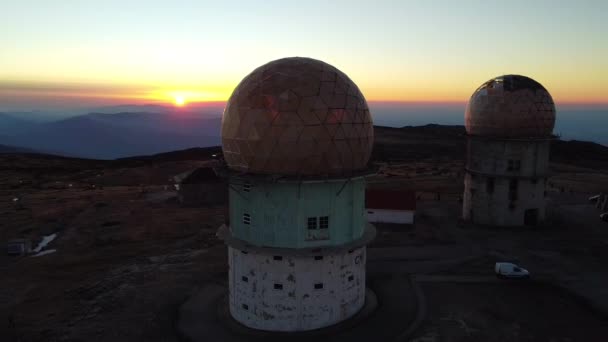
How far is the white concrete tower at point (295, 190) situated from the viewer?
16188 mm

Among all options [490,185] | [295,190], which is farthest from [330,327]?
[490,185]

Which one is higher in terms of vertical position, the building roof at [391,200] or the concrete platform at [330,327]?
the building roof at [391,200]

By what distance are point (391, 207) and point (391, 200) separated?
0.73m

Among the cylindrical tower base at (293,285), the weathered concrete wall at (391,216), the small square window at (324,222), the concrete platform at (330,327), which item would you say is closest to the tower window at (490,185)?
the weathered concrete wall at (391,216)

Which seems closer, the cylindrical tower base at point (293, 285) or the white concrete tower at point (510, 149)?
the cylindrical tower base at point (293, 285)

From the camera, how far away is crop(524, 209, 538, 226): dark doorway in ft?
111

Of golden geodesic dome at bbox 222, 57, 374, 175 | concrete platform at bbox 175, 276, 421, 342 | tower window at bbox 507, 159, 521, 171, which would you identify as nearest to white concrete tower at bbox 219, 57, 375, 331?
golden geodesic dome at bbox 222, 57, 374, 175

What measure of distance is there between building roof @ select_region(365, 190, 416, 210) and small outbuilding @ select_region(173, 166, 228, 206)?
54.5 feet

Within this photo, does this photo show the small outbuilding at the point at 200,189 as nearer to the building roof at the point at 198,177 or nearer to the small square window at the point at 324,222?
the building roof at the point at 198,177

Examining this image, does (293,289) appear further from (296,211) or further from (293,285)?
(296,211)

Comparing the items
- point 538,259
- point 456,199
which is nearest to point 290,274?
point 538,259

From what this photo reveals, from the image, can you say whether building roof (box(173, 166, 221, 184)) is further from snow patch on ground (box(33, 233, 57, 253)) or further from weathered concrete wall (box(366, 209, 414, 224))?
weathered concrete wall (box(366, 209, 414, 224))

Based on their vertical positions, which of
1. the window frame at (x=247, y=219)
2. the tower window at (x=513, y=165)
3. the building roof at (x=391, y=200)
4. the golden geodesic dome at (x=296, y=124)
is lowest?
the building roof at (x=391, y=200)

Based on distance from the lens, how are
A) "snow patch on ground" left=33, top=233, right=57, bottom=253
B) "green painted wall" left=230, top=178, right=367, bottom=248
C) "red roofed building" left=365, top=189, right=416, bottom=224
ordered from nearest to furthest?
"green painted wall" left=230, top=178, right=367, bottom=248 → "snow patch on ground" left=33, top=233, right=57, bottom=253 → "red roofed building" left=365, top=189, right=416, bottom=224
